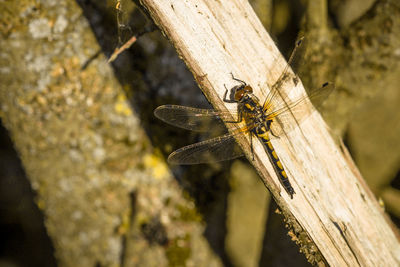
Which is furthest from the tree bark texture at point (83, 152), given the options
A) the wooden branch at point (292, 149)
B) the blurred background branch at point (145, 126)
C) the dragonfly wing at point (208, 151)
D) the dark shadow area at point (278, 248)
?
the wooden branch at point (292, 149)

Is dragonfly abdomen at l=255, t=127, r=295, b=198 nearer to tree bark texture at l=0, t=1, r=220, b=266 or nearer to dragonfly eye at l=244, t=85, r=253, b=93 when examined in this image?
dragonfly eye at l=244, t=85, r=253, b=93

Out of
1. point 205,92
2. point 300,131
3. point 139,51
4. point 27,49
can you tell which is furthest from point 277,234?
point 27,49

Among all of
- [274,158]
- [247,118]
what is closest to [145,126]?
[247,118]

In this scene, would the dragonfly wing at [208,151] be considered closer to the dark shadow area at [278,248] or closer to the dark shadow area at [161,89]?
the dark shadow area at [161,89]

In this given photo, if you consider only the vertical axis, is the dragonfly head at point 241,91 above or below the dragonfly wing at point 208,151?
above

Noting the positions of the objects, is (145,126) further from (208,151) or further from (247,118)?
(247,118)

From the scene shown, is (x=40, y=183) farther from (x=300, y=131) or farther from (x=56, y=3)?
(x=300, y=131)
